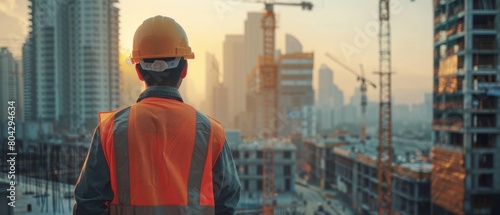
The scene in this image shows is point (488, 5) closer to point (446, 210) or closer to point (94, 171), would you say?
point (446, 210)

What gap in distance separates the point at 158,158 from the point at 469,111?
398 inches

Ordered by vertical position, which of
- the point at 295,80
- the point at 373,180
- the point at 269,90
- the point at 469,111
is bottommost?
the point at 373,180

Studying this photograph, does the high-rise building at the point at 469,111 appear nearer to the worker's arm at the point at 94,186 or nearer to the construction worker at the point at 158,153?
the construction worker at the point at 158,153

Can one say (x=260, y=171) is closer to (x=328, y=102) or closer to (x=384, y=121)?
(x=384, y=121)

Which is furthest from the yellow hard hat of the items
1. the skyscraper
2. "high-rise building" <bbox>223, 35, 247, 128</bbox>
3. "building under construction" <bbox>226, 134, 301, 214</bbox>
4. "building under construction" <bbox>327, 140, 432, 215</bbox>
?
the skyscraper

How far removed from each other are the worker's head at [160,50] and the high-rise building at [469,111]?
385 inches

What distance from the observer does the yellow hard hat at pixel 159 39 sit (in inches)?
30.2

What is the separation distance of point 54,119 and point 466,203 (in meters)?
8.75

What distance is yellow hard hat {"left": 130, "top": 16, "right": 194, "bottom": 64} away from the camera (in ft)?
2.52

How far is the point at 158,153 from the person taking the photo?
73 cm

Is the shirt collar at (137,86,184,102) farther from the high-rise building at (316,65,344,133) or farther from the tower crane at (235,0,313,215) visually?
the high-rise building at (316,65,344,133)

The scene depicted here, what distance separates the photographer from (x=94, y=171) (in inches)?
28.5

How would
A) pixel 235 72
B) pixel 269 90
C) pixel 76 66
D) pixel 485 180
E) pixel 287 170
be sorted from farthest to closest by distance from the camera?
pixel 235 72, pixel 269 90, pixel 287 170, pixel 485 180, pixel 76 66

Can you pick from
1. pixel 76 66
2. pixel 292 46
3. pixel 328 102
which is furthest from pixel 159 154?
pixel 328 102
